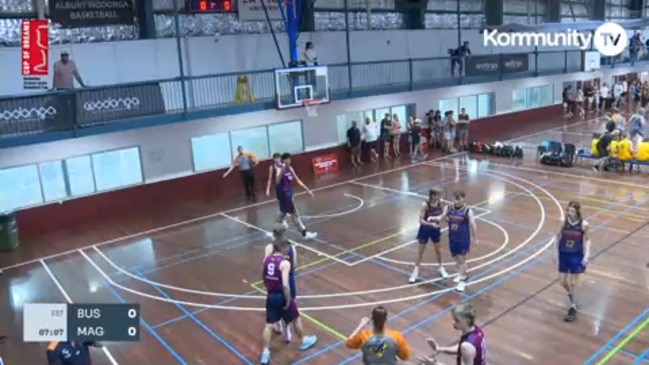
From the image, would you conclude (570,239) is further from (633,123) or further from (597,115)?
(597,115)

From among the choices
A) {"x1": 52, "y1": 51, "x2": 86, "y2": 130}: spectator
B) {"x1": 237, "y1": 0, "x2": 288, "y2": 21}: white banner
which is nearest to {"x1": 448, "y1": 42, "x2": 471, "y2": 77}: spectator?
{"x1": 237, "y1": 0, "x2": 288, "y2": 21}: white banner

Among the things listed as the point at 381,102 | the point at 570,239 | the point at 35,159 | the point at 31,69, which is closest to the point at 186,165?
the point at 35,159

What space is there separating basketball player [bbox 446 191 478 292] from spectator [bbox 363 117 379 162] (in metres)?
12.5

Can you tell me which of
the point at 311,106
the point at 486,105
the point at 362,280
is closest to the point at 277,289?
the point at 362,280

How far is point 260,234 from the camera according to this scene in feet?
45.7

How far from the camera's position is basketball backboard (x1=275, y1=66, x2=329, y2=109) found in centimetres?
1852

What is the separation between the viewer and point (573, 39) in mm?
32594

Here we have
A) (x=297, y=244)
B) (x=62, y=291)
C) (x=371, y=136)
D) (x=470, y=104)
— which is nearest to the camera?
(x=62, y=291)

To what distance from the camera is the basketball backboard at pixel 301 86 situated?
18516 millimetres

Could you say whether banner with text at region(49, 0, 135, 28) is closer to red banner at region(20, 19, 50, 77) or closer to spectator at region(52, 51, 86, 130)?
spectator at region(52, 51, 86, 130)

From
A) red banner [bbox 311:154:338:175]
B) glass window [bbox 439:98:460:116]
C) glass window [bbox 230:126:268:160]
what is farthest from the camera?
glass window [bbox 439:98:460:116]

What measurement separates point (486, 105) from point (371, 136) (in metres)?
9.31

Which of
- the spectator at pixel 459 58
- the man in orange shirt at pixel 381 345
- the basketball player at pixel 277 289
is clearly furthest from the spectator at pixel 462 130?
the man in orange shirt at pixel 381 345

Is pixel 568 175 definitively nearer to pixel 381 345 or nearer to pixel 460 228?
pixel 460 228
